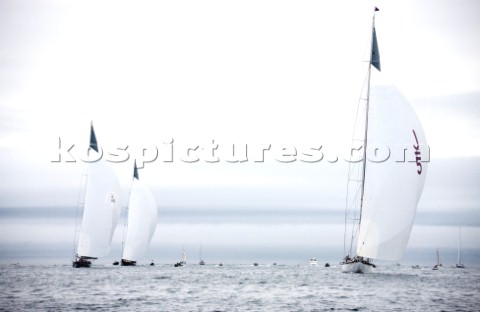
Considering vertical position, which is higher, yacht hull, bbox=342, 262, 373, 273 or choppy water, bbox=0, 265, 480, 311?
yacht hull, bbox=342, 262, 373, 273

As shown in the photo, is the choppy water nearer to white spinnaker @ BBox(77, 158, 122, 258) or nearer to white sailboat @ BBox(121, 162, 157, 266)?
white spinnaker @ BBox(77, 158, 122, 258)

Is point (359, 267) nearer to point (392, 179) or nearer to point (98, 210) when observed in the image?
point (392, 179)

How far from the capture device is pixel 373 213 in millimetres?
59906

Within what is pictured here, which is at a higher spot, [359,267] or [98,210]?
[98,210]

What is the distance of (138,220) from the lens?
10431 centimetres

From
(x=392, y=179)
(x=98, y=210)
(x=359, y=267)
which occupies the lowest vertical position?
(x=359, y=267)

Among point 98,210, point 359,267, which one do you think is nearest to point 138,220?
point 98,210

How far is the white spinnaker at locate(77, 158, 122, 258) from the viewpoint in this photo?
286ft

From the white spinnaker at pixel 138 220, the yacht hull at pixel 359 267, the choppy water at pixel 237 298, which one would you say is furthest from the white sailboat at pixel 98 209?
the yacht hull at pixel 359 267

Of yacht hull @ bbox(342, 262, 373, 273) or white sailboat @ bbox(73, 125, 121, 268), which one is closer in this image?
yacht hull @ bbox(342, 262, 373, 273)

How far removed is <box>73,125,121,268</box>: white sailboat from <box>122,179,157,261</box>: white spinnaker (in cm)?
1438

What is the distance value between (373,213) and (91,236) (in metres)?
42.2

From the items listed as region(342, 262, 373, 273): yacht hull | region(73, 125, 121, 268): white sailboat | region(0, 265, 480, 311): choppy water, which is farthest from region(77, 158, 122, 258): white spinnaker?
region(342, 262, 373, 273): yacht hull

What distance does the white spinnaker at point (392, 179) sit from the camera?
5869cm
